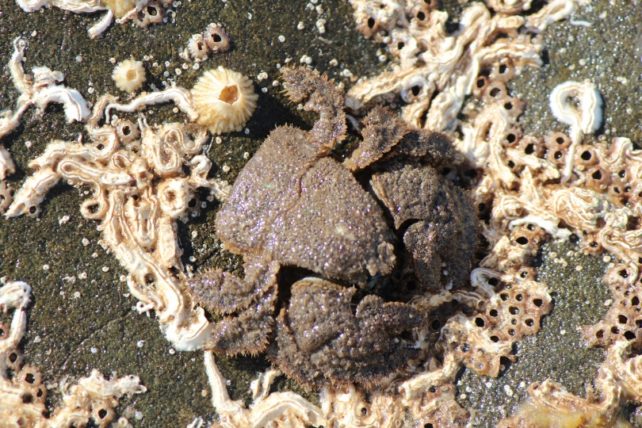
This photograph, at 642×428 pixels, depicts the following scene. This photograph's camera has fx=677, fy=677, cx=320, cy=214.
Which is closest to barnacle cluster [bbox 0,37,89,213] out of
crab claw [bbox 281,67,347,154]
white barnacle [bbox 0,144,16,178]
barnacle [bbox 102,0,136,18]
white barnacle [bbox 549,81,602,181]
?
white barnacle [bbox 0,144,16,178]

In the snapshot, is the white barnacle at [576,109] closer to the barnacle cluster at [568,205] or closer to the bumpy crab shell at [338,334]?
the barnacle cluster at [568,205]

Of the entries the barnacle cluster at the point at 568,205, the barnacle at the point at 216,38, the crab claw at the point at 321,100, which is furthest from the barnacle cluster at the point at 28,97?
the barnacle cluster at the point at 568,205

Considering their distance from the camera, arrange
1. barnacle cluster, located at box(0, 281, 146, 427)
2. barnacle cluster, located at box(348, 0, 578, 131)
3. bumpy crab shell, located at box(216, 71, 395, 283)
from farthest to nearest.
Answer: barnacle cluster, located at box(348, 0, 578, 131) < barnacle cluster, located at box(0, 281, 146, 427) < bumpy crab shell, located at box(216, 71, 395, 283)

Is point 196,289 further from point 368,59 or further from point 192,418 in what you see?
point 368,59

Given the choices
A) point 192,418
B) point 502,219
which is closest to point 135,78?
point 192,418

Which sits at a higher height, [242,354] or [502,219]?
[502,219]

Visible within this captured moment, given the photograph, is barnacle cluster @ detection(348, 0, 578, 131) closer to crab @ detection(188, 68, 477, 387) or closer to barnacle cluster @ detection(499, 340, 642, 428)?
crab @ detection(188, 68, 477, 387)

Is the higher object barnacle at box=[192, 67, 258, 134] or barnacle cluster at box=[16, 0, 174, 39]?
barnacle cluster at box=[16, 0, 174, 39]
